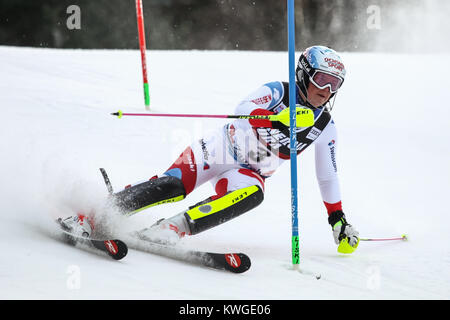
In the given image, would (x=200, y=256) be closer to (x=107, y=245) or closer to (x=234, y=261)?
(x=234, y=261)

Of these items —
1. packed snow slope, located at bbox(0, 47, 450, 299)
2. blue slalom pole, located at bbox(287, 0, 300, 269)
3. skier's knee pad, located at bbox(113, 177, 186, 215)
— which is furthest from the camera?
skier's knee pad, located at bbox(113, 177, 186, 215)

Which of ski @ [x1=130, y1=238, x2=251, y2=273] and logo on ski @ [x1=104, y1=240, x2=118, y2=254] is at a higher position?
logo on ski @ [x1=104, y1=240, x2=118, y2=254]

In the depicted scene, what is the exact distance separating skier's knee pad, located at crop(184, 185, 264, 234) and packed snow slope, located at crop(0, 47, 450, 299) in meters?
0.23

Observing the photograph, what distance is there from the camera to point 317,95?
10.1 feet

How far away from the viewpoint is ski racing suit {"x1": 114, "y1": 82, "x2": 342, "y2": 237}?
2955 mm

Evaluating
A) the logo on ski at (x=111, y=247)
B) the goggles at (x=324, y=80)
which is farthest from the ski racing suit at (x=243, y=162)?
the logo on ski at (x=111, y=247)

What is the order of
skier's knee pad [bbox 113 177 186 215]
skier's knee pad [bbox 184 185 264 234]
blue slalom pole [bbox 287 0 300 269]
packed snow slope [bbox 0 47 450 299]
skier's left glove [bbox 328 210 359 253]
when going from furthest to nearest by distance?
skier's left glove [bbox 328 210 359 253], skier's knee pad [bbox 113 177 186 215], skier's knee pad [bbox 184 185 264 234], blue slalom pole [bbox 287 0 300 269], packed snow slope [bbox 0 47 450 299]

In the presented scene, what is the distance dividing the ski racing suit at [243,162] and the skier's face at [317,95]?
2.3 inches

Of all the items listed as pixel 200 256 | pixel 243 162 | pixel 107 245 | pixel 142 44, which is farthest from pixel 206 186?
pixel 107 245

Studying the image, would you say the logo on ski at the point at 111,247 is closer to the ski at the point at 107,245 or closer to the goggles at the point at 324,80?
the ski at the point at 107,245

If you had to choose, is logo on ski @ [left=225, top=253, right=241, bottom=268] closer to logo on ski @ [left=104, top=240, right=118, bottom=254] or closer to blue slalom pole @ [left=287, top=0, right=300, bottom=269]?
blue slalom pole @ [left=287, top=0, right=300, bottom=269]

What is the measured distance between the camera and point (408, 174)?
18.0 feet

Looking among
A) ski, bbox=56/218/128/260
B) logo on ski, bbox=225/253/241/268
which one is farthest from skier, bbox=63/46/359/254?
logo on ski, bbox=225/253/241/268

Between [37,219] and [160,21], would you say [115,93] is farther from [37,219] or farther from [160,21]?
[160,21]
